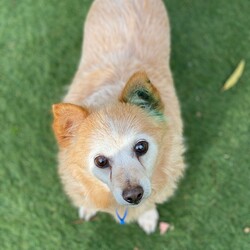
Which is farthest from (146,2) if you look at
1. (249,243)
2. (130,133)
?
(249,243)

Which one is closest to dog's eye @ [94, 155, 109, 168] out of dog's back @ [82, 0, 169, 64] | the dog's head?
the dog's head

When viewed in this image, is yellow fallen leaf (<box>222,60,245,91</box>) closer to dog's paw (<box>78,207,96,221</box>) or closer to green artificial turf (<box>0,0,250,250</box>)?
green artificial turf (<box>0,0,250,250</box>)

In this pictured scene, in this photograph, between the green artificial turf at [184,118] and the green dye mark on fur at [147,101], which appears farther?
the green artificial turf at [184,118]

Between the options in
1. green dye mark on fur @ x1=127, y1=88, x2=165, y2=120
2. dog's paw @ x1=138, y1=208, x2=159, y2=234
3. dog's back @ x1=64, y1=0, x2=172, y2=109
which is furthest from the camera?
dog's paw @ x1=138, y1=208, x2=159, y2=234

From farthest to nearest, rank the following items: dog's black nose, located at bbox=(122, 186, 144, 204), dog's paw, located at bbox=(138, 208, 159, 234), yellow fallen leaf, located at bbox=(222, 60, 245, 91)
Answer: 1. yellow fallen leaf, located at bbox=(222, 60, 245, 91)
2. dog's paw, located at bbox=(138, 208, 159, 234)
3. dog's black nose, located at bbox=(122, 186, 144, 204)

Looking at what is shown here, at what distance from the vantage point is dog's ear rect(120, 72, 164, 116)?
2.27 meters

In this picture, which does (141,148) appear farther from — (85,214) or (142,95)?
(85,214)

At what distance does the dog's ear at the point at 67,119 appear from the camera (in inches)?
88.7

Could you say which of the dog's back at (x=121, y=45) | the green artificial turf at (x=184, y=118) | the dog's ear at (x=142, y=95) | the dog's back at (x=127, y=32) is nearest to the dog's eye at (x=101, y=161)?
the dog's ear at (x=142, y=95)

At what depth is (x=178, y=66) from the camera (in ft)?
12.6

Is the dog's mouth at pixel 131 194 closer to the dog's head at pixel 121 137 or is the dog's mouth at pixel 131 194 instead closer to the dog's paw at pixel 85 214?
the dog's head at pixel 121 137

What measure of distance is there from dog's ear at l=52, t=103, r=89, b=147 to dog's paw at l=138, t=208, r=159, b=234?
1153 millimetres

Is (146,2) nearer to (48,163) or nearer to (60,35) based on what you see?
(60,35)

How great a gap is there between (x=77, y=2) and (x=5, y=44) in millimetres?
821
